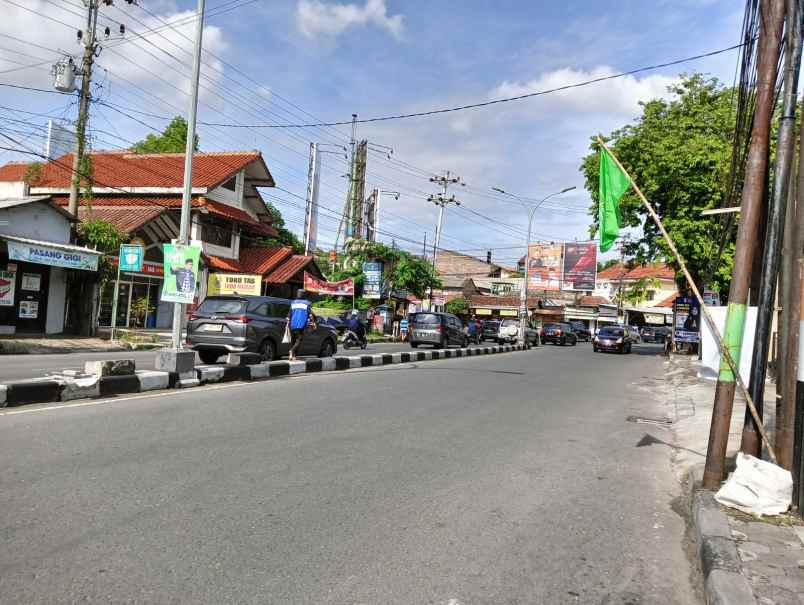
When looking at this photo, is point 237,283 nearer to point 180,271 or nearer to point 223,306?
point 223,306

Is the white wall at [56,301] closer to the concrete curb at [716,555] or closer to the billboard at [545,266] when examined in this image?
the concrete curb at [716,555]

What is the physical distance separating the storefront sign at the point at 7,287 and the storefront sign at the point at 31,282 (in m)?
0.35

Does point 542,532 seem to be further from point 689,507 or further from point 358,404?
point 358,404

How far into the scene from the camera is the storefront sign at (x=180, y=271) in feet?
36.0

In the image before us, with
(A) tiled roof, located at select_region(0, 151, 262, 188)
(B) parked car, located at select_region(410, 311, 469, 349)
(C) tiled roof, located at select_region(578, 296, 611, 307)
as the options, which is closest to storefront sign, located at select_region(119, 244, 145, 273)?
(A) tiled roof, located at select_region(0, 151, 262, 188)

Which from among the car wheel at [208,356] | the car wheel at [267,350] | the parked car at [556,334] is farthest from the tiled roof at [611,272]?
the car wheel at [208,356]

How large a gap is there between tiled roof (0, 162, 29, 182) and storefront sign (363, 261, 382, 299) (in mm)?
20299

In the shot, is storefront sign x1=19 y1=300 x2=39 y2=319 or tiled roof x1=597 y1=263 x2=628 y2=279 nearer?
storefront sign x1=19 y1=300 x2=39 y2=319

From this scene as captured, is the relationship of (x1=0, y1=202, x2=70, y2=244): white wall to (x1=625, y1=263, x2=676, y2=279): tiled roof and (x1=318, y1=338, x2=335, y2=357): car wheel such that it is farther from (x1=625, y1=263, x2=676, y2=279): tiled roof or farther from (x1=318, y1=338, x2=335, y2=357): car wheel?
(x1=625, y1=263, x2=676, y2=279): tiled roof

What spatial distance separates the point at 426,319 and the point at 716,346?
21591 millimetres

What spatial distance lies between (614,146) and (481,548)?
29.1m

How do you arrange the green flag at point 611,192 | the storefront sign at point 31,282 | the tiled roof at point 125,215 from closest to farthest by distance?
the green flag at point 611,192, the storefront sign at point 31,282, the tiled roof at point 125,215

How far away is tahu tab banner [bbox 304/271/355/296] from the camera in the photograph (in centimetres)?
3234

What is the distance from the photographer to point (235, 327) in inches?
533
